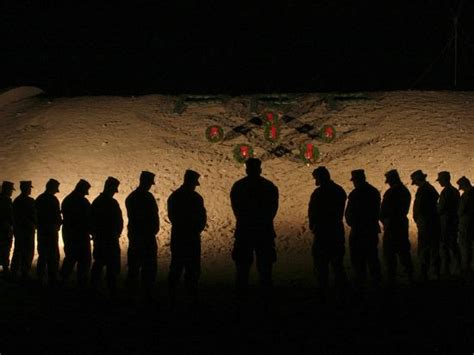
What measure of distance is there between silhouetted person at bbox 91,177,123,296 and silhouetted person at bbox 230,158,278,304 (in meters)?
2.11

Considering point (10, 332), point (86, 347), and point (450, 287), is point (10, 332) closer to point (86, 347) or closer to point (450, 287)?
point (86, 347)

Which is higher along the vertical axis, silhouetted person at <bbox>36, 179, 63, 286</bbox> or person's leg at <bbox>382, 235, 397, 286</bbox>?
silhouetted person at <bbox>36, 179, 63, 286</bbox>

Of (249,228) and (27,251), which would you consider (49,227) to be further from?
(249,228)

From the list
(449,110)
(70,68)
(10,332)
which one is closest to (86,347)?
(10,332)

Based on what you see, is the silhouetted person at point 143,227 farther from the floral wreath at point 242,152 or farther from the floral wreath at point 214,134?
the floral wreath at point 214,134

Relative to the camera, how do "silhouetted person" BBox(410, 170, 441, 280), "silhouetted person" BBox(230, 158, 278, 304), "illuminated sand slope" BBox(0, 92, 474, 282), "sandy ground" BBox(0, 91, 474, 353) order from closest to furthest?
1. "sandy ground" BBox(0, 91, 474, 353)
2. "silhouetted person" BBox(230, 158, 278, 304)
3. "silhouetted person" BBox(410, 170, 441, 280)
4. "illuminated sand slope" BBox(0, 92, 474, 282)

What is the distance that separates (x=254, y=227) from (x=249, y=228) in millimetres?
67

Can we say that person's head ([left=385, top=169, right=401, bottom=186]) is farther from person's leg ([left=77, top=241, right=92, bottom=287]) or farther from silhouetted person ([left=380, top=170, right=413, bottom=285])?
person's leg ([left=77, top=241, right=92, bottom=287])

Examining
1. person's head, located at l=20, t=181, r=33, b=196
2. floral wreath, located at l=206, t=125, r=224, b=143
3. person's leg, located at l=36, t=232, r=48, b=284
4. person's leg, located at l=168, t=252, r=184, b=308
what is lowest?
person's leg, located at l=168, t=252, r=184, b=308

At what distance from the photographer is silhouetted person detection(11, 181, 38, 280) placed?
403 inches

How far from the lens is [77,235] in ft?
30.0

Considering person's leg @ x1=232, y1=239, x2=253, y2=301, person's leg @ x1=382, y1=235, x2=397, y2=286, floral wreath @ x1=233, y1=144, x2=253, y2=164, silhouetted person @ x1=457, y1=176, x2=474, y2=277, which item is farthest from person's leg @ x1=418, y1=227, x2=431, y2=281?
floral wreath @ x1=233, y1=144, x2=253, y2=164

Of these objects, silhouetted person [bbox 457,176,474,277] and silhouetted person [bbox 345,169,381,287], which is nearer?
silhouetted person [bbox 345,169,381,287]

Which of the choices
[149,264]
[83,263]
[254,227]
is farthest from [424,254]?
[83,263]
